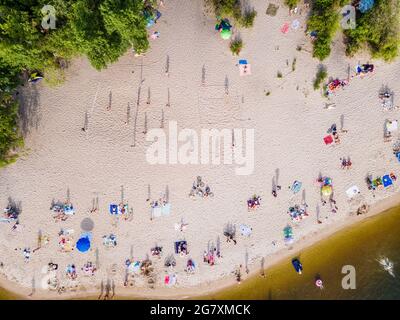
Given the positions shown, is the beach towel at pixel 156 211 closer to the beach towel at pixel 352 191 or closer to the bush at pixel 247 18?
the beach towel at pixel 352 191

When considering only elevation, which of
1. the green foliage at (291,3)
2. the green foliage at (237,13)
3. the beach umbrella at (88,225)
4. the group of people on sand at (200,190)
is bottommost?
the beach umbrella at (88,225)

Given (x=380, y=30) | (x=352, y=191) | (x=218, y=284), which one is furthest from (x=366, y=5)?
(x=218, y=284)

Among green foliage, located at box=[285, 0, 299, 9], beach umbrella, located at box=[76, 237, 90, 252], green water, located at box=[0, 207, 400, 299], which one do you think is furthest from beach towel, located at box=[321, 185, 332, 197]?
beach umbrella, located at box=[76, 237, 90, 252]

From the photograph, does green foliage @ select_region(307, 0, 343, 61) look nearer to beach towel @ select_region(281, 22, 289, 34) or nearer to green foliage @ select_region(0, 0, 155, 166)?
beach towel @ select_region(281, 22, 289, 34)

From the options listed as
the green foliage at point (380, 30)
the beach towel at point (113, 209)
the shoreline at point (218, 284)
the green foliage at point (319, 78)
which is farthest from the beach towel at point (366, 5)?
the beach towel at point (113, 209)

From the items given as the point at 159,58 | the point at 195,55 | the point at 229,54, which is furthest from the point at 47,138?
the point at 229,54
